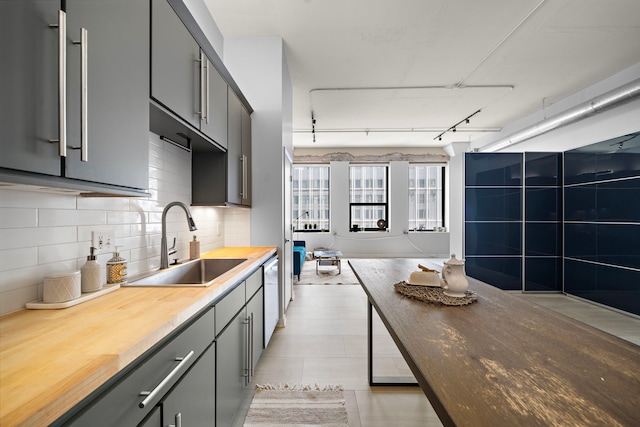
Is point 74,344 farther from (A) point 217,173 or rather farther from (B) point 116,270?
(A) point 217,173

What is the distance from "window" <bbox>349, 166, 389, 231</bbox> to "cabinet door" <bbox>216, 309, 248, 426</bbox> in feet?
23.7

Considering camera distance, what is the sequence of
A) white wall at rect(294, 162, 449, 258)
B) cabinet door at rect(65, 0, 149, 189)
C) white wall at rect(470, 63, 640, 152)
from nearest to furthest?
cabinet door at rect(65, 0, 149, 189)
white wall at rect(470, 63, 640, 152)
white wall at rect(294, 162, 449, 258)

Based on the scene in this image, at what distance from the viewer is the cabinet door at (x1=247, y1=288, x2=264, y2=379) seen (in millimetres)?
2106

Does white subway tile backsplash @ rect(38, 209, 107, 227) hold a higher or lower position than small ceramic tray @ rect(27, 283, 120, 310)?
higher

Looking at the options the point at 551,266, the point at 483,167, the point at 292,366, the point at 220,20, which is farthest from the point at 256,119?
the point at 551,266

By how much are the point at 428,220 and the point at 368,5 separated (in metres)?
7.07

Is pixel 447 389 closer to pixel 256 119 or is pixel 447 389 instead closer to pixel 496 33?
pixel 256 119

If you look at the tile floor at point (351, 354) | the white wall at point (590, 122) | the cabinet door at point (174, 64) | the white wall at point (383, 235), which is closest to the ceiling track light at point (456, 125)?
the white wall at point (590, 122)

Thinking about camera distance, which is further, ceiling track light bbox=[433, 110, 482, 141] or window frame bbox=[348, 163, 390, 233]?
window frame bbox=[348, 163, 390, 233]

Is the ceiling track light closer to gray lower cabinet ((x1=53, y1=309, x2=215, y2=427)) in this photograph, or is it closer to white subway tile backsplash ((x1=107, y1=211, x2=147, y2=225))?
white subway tile backsplash ((x1=107, y1=211, x2=147, y2=225))

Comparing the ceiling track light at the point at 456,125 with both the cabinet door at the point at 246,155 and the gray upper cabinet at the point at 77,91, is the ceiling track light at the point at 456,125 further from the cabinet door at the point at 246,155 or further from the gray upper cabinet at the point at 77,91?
the gray upper cabinet at the point at 77,91

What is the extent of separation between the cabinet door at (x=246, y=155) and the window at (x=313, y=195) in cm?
563

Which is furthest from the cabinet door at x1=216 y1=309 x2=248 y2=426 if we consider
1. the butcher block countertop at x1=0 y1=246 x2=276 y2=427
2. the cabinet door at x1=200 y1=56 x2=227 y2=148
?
the cabinet door at x1=200 y1=56 x2=227 y2=148

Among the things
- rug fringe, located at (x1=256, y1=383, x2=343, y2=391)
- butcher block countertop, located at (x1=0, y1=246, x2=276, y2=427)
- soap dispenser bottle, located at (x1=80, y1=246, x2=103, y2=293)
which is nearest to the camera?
butcher block countertop, located at (x1=0, y1=246, x2=276, y2=427)
